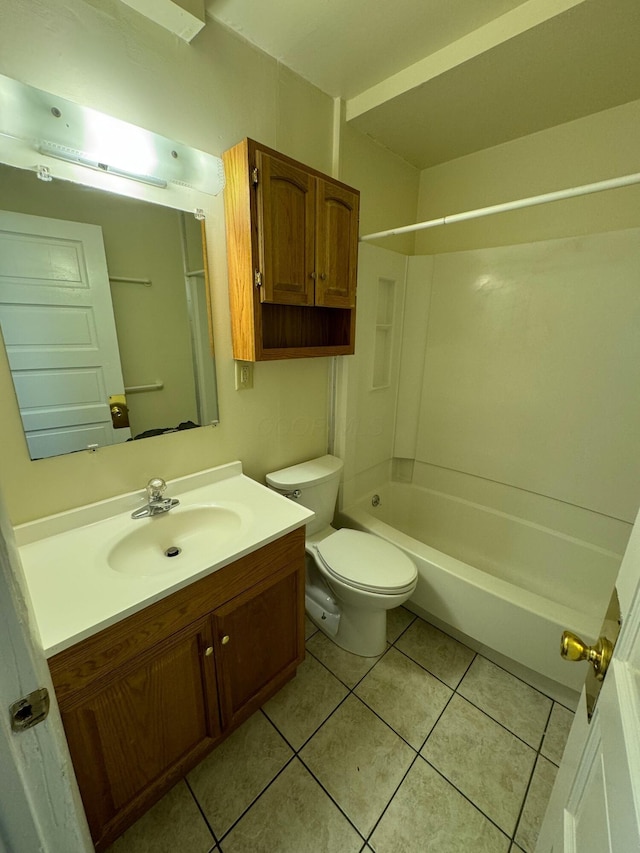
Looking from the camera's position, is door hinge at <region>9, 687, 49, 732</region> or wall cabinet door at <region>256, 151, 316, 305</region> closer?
door hinge at <region>9, 687, 49, 732</region>

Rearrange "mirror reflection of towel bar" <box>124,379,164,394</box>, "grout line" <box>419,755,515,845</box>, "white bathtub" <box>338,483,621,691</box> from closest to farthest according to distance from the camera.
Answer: "grout line" <box>419,755,515,845</box> < "mirror reflection of towel bar" <box>124,379,164,394</box> < "white bathtub" <box>338,483,621,691</box>

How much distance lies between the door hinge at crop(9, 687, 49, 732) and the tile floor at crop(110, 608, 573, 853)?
0.96 metres

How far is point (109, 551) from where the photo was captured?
1.00 metres

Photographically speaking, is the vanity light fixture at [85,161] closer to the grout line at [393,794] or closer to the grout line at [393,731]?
the grout line at [393,731]

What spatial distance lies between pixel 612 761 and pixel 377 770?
103cm

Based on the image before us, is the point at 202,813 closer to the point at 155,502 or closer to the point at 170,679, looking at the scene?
the point at 170,679

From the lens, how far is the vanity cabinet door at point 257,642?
1055 millimetres

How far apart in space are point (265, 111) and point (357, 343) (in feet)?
3.22

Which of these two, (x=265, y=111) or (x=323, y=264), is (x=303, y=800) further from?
(x=265, y=111)

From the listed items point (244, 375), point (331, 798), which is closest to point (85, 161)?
point (244, 375)

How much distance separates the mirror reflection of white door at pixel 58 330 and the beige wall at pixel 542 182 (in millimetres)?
1825

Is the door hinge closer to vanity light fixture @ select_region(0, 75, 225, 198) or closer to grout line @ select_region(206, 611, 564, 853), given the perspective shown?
grout line @ select_region(206, 611, 564, 853)

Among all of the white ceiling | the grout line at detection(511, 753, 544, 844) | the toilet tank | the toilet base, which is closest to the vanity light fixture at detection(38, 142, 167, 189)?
the white ceiling

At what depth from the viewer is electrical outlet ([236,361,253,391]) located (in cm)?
140
